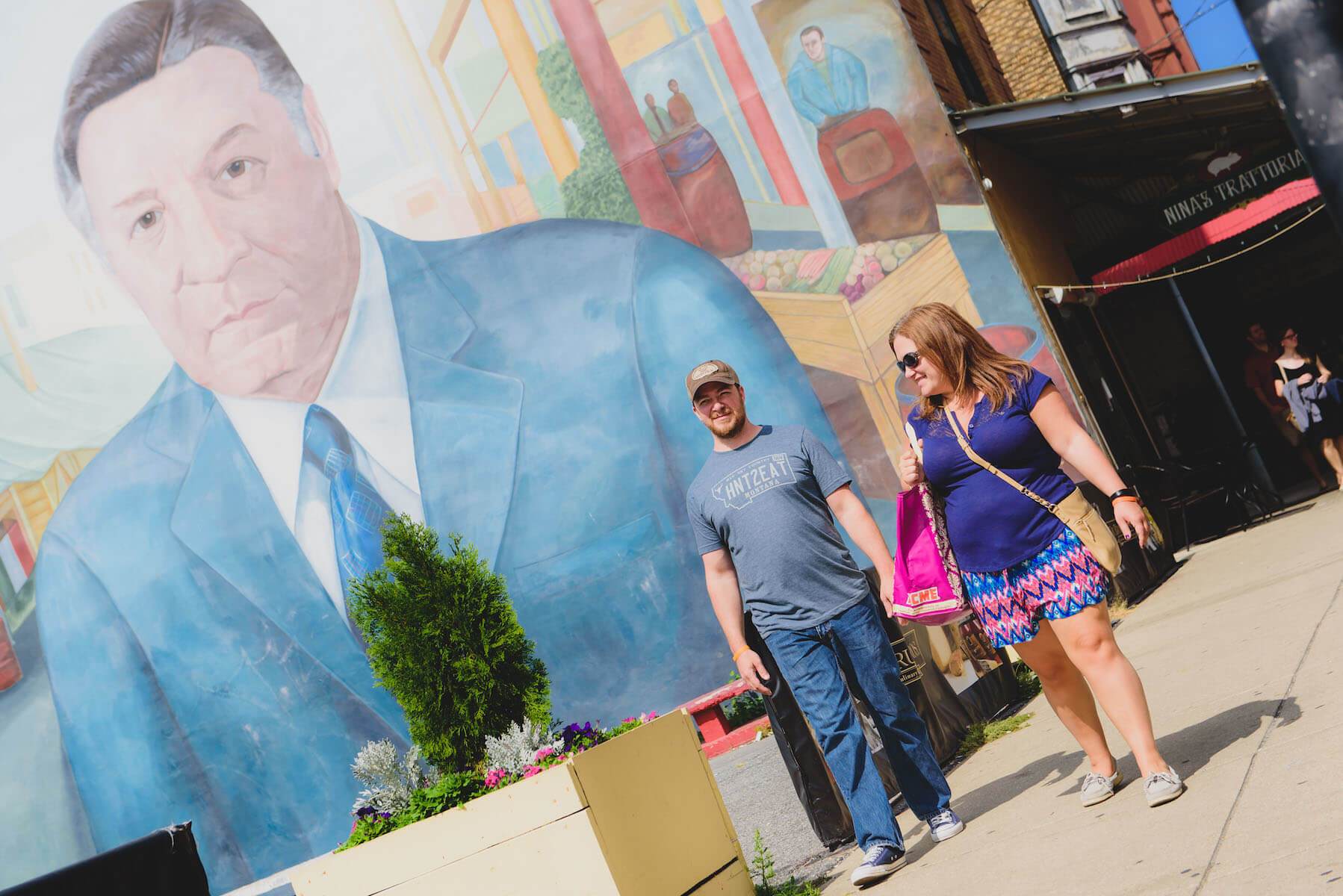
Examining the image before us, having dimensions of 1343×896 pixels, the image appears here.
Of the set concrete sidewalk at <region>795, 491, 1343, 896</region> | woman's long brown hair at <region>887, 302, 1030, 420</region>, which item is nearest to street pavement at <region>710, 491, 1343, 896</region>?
concrete sidewalk at <region>795, 491, 1343, 896</region>

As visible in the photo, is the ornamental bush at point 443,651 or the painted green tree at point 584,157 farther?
the painted green tree at point 584,157

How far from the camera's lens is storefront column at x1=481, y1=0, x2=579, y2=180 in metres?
11.5

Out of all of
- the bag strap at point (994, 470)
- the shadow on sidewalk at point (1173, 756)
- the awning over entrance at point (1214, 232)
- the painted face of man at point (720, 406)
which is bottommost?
the shadow on sidewalk at point (1173, 756)

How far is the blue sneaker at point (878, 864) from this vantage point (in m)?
3.70

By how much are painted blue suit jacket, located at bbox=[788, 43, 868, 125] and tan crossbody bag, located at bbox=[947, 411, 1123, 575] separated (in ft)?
24.8

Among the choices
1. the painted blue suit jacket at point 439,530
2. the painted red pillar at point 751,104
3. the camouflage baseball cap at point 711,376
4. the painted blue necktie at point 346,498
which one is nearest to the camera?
the camouflage baseball cap at point 711,376

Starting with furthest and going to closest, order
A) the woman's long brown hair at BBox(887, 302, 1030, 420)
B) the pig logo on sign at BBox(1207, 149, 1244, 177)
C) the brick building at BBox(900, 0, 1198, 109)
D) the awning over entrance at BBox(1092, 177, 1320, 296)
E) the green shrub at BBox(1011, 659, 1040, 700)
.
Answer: the brick building at BBox(900, 0, 1198, 109) < the pig logo on sign at BBox(1207, 149, 1244, 177) < the awning over entrance at BBox(1092, 177, 1320, 296) < the green shrub at BBox(1011, 659, 1040, 700) < the woman's long brown hair at BBox(887, 302, 1030, 420)

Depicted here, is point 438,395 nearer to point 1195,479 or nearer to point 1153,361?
point 1195,479

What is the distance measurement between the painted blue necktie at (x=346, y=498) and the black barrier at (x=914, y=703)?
7.60 m

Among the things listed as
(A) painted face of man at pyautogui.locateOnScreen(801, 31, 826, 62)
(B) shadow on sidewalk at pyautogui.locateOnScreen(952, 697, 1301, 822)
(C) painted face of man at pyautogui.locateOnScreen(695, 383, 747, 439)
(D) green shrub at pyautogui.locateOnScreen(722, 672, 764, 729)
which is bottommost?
(D) green shrub at pyautogui.locateOnScreen(722, 672, 764, 729)

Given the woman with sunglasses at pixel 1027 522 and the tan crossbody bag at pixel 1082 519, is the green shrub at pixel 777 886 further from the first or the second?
the tan crossbody bag at pixel 1082 519

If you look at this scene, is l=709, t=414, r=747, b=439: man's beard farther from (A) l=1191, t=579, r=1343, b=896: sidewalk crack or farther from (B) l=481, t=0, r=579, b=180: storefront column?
(B) l=481, t=0, r=579, b=180: storefront column

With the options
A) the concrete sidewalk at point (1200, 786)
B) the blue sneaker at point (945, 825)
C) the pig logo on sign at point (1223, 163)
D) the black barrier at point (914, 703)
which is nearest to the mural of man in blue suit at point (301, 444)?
the black barrier at point (914, 703)

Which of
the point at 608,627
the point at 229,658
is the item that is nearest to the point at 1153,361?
the point at 608,627
